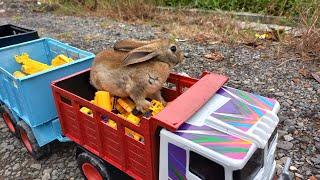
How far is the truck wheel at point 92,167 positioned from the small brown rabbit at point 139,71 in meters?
0.55

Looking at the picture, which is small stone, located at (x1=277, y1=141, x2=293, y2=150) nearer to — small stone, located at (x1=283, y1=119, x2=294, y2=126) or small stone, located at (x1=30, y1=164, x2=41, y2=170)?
small stone, located at (x1=283, y1=119, x2=294, y2=126)

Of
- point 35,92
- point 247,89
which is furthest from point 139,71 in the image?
point 247,89

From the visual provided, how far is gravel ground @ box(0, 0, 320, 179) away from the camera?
332 centimetres

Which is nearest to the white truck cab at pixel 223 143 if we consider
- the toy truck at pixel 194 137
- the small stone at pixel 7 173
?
the toy truck at pixel 194 137

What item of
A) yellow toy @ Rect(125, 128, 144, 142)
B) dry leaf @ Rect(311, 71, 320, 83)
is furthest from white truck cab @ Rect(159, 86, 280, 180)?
dry leaf @ Rect(311, 71, 320, 83)

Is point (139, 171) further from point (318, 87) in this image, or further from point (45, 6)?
point (45, 6)

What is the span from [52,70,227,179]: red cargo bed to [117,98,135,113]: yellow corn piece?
22 cm

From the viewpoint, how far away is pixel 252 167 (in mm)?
2166

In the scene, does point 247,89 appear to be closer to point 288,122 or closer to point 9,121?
point 288,122

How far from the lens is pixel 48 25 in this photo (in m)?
7.62

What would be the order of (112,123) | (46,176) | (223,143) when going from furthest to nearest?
(46,176) < (112,123) < (223,143)

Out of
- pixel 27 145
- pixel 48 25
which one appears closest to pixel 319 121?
pixel 27 145

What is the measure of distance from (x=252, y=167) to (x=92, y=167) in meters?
1.38

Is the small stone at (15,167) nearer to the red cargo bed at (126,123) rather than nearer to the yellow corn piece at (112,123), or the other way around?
the red cargo bed at (126,123)
